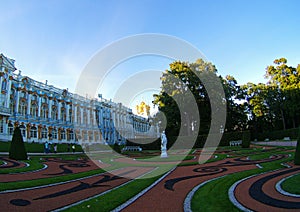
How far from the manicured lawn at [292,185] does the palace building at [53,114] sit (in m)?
37.6

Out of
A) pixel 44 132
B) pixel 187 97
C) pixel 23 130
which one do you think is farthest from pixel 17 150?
pixel 44 132

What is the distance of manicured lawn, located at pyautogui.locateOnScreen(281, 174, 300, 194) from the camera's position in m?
7.94

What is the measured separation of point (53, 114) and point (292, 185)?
52.7m

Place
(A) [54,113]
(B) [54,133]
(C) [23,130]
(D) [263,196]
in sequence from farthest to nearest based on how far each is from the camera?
(A) [54,113], (B) [54,133], (C) [23,130], (D) [263,196]

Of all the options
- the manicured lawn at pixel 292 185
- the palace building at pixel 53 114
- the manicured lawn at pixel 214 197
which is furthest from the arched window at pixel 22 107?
the manicured lawn at pixel 292 185

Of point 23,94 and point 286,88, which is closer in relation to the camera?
point 286,88

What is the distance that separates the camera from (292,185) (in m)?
8.62

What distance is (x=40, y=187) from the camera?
9703 millimetres

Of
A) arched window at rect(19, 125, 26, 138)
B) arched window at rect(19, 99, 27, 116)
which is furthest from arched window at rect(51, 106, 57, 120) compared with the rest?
arched window at rect(19, 125, 26, 138)

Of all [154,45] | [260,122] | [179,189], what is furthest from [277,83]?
[179,189]

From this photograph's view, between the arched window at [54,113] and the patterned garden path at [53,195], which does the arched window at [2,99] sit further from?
the patterned garden path at [53,195]

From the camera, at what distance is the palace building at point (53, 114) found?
42094 millimetres

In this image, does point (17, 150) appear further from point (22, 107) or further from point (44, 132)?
point (44, 132)

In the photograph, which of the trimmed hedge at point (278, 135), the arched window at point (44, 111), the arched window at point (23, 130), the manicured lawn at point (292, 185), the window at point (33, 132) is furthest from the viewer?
the arched window at point (44, 111)
